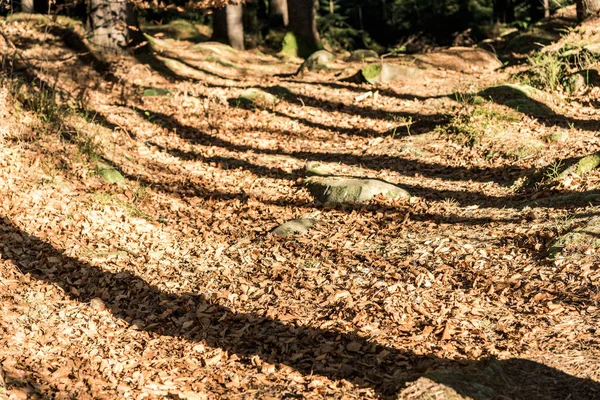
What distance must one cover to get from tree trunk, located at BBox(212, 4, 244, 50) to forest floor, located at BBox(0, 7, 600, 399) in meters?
6.36

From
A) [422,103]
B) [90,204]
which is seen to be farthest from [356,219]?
[422,103]

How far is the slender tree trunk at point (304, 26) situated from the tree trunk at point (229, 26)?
5.18ft

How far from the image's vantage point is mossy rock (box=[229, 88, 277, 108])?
13.5 m

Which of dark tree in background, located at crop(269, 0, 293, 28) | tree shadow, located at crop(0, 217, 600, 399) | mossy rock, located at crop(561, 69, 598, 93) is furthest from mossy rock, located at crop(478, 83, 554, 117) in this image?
dark tree in background, located at crop(269, 0, 293, 28)

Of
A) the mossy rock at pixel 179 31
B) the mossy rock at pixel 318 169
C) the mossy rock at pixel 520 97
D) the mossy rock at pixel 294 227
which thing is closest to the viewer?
the mossy rock at pixel 294 227

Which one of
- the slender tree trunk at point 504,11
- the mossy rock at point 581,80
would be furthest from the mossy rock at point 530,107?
the slender tree trunk at point 504,11

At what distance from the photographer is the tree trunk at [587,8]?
45.9 ft

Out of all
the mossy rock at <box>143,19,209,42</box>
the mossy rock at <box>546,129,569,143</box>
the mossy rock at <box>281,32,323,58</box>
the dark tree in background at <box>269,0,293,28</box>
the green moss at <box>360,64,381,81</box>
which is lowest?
the mossy rock at <box>546,129,569,143</box>

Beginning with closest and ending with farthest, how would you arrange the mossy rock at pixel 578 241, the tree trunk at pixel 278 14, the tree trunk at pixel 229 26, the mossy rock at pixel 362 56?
the mossy rock at pixel 578 241, the mossy rock at pixel 362 56, the tree trunk at pixel 229 26, the tree trunk at pixel 278 14

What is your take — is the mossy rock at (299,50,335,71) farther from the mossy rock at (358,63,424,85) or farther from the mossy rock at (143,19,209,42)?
the mossy rock at (143,19,209,42)

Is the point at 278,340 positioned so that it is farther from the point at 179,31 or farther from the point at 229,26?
the point at 179,31

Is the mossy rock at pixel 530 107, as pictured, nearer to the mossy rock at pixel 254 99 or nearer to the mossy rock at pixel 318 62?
the mossy rock at pixel 254 99

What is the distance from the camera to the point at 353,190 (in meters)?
8.94

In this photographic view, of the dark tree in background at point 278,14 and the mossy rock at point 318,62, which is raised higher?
the dark tree in background at point 278,14
